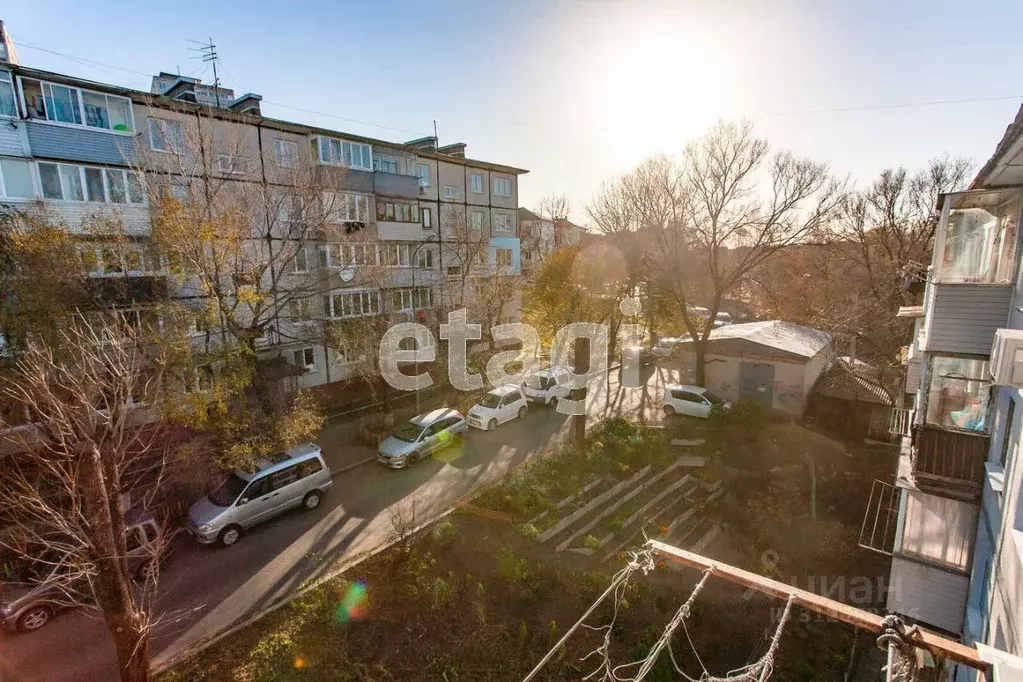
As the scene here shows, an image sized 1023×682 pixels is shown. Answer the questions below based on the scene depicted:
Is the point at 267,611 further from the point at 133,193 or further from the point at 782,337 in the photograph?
the point at 782,337

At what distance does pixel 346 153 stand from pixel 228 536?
15578mm

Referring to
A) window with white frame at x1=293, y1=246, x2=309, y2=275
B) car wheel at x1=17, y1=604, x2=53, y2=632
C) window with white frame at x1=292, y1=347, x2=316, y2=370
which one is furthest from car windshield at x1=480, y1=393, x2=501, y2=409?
car wheel at x1=17, y1=604, x2=53, y2=632

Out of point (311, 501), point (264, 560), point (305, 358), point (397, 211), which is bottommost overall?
point (264, 560)

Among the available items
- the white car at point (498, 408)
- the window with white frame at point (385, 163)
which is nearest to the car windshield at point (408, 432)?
the white car at point (498, 408)

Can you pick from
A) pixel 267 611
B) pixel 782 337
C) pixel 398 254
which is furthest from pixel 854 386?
pixel 398 254

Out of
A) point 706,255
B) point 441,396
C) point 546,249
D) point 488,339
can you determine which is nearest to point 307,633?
point 441,396

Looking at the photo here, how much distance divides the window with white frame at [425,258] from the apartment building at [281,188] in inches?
3.0

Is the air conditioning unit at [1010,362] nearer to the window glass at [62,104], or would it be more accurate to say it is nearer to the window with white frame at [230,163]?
the window with white frame at [230,163]

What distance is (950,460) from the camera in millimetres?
7836

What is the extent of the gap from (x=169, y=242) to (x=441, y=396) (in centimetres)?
1159

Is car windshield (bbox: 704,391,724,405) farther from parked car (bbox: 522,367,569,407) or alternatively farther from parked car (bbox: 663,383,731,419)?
parked car (bbox: 522,367,569,407)

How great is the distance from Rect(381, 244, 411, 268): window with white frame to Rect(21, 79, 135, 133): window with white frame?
29.8 feet

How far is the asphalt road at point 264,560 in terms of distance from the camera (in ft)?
27.5

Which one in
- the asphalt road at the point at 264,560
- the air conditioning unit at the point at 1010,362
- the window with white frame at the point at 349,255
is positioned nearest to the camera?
the air conditioning unit at the point at 1010,362
